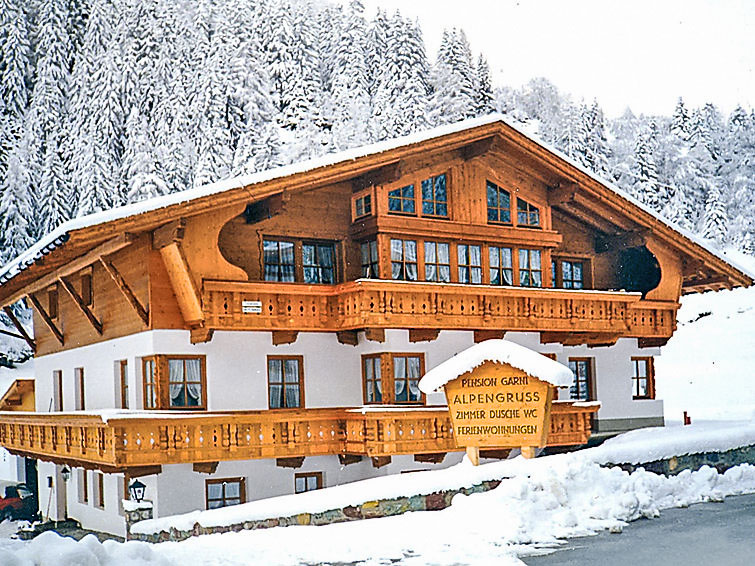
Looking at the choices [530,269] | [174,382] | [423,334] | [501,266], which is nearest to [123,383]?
[174,382]

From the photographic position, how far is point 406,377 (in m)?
23.7

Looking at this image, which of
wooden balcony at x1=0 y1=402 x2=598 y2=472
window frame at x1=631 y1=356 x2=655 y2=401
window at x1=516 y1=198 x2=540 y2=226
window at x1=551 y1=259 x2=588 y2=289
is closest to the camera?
wooden balcony at x1=0 y1=402 x2=598 y2=472

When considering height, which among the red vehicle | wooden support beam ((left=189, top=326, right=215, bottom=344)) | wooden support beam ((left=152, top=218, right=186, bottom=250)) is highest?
wooden support beam ((left=152, top=218, right=186, bottom=250))

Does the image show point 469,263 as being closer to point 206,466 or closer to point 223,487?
point 223,487

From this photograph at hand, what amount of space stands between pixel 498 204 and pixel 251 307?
7899 mm

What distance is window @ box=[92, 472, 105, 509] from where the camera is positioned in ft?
79.7

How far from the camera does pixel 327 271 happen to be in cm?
2400

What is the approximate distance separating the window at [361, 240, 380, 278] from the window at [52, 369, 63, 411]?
1024 cm

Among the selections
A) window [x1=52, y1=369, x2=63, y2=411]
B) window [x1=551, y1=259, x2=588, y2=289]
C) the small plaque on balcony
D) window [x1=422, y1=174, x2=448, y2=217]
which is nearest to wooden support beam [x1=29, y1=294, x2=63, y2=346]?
window [x1=52, y1=369, x2=63, y2=411]

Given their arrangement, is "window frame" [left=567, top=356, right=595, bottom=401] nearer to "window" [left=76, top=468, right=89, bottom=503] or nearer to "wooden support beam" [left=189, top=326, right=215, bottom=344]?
"wooden support beam" [left=189, top=326, right=215, bottom=344]

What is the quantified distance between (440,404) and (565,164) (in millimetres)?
7250

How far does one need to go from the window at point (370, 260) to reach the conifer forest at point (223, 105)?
30.7m

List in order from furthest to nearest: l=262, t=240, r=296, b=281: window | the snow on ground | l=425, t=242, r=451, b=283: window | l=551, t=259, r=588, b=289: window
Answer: l=551, t=259, r=588, b=289: window → l=425, t=242, r=451, b=283: window → l=262, t=240, r=296, b=281: window → the snow on ground

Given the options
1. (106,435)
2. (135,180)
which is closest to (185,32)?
(135,180)
